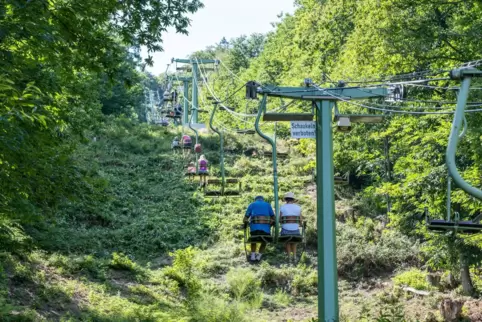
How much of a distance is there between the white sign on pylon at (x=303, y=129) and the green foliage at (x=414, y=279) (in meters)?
8.85

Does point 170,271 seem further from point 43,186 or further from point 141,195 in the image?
point 141,195

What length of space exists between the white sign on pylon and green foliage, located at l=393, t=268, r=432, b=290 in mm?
8851

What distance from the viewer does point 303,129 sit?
14.1 metres

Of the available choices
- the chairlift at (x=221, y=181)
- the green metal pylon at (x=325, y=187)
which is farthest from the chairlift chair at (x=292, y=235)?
the chairlift at (x=221, y=181)

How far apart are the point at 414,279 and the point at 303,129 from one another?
9.49 m

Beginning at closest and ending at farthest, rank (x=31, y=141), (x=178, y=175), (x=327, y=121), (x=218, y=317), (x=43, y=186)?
(x=31, y=141) < (x=43, y=186) < (x=327, y=121) < (x=218, y=317) < (x=178, y=175)

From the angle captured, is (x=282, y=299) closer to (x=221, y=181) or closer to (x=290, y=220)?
(x=290, y=220)

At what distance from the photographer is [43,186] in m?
10.8

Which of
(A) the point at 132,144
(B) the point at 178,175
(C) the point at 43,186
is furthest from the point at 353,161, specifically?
(C) the point at 43,186

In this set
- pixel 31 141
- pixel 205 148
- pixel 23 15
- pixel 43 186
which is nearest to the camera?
pixel 23 15

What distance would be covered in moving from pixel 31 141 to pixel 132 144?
1292 inches

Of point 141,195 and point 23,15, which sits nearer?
point 23,15

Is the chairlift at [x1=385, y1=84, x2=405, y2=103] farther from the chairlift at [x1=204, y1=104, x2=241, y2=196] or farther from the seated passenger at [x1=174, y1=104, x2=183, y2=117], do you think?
the seated passenger at [x1=174, y1=104, x2=183, y2=117]

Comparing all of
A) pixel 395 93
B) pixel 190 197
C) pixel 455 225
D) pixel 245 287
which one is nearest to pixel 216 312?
pixel 245 287
